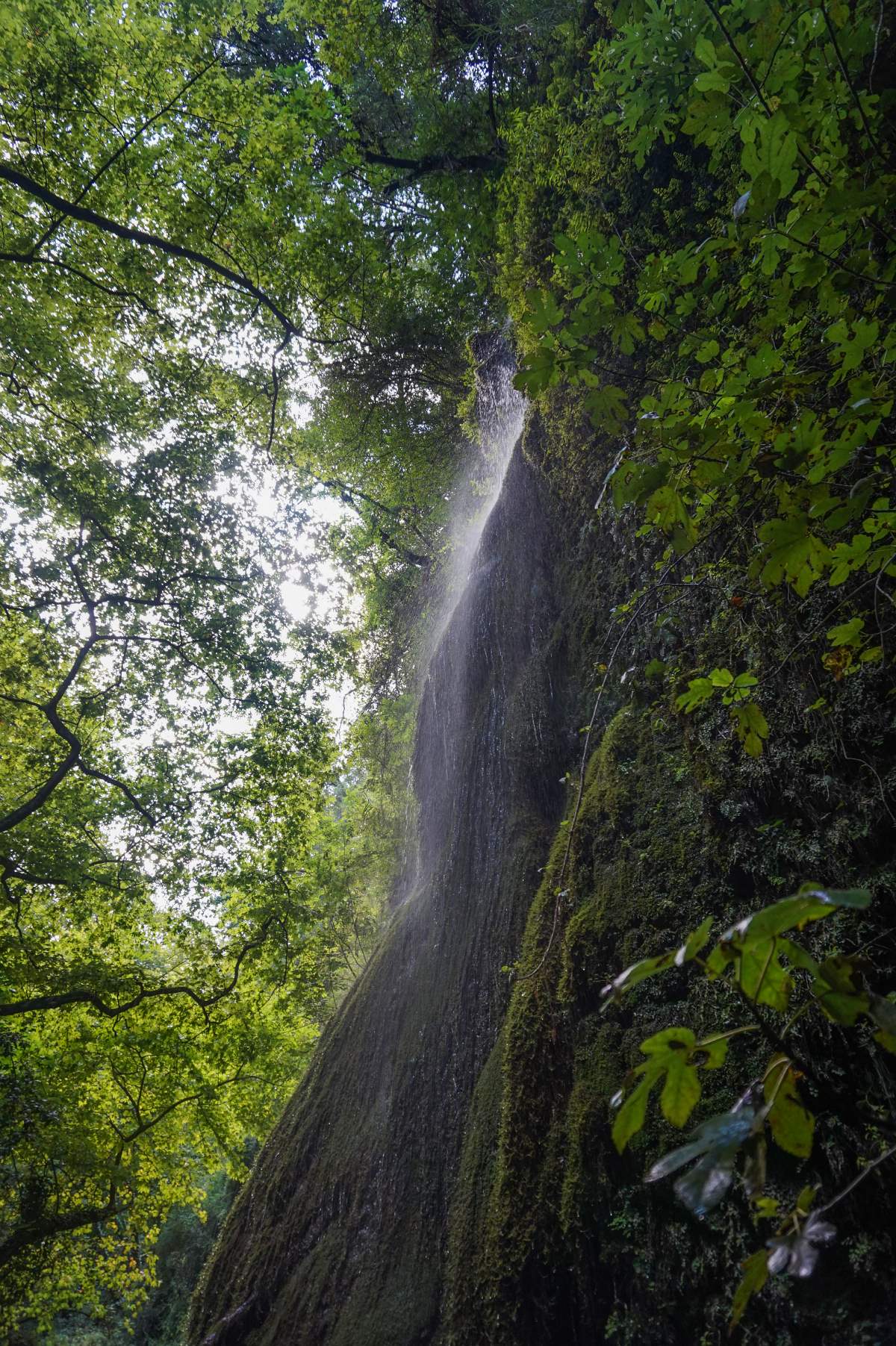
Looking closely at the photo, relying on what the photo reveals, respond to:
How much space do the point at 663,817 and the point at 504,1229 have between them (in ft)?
7.06

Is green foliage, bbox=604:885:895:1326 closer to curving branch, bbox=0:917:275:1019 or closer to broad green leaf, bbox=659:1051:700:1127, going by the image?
broad green leaf, bbox=659:1051:700:1127

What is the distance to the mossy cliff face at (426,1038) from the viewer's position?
14.3ft

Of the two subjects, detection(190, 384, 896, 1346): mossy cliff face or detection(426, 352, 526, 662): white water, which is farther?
detection(426, 352, 526, 662): white water

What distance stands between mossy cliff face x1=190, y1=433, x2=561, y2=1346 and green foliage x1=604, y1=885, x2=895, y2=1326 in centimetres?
403

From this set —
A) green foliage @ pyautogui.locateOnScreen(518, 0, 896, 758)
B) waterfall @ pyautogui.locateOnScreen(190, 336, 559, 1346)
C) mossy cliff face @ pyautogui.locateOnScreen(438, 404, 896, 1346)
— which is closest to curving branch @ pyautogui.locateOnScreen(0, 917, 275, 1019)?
waterfall @ pyautogui.locateOnScreen(190, 336, 559, 1346)

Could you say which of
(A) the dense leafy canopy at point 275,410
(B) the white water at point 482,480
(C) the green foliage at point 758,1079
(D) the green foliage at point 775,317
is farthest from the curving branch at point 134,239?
(C) the green foliage at point 758,1079

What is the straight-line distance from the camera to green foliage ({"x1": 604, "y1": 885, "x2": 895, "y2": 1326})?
0.68 metres

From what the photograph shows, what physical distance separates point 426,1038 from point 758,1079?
17.3 ft

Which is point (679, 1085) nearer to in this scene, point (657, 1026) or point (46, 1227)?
point (657, 1026)

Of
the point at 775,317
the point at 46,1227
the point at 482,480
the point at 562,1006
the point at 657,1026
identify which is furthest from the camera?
the point at 482,480

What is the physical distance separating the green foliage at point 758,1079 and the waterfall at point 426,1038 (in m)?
3.98

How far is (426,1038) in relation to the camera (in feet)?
17.4

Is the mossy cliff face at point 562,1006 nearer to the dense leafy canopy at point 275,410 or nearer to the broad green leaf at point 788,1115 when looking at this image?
the dense leafy canopy at point 275,410

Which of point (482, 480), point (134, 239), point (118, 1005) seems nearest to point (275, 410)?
point (134, 239)
